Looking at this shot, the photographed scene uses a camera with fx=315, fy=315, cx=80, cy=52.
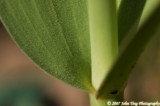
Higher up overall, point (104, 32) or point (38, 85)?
point (104, 32)

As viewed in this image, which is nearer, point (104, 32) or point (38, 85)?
point (104, 32)

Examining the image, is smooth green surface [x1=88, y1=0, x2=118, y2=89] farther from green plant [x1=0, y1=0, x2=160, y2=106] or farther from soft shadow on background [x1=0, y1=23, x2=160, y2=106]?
soft shadow on background [x1=0, y1=23, x2=160, y2=106]

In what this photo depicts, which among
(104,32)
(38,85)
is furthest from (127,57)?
(38,85)

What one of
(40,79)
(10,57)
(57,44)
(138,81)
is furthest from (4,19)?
(10,57)

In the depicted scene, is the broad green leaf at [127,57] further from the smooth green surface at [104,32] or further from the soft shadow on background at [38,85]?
the soft shadow on background at [38,85]

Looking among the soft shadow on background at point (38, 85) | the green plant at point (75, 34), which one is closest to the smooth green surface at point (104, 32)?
the green plant at point (75, 34)

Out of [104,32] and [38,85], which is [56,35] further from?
[38,85]

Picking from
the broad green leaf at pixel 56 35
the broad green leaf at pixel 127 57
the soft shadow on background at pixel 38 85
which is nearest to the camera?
the broad green leaf at pixel 127 57
